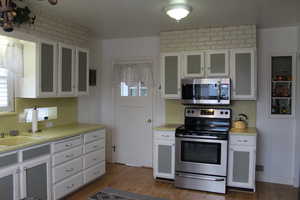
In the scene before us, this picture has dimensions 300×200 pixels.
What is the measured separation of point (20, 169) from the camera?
257 cm

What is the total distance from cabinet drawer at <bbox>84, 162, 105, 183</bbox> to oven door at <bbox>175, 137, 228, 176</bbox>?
48.8 inches

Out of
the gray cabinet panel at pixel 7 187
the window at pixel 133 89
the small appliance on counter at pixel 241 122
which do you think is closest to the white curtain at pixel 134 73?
the window at pixel 133 89

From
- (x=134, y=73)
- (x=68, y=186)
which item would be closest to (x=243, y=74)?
(x=134, y=73)

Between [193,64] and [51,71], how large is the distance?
215 centimetres

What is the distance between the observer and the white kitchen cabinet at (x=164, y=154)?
389cm

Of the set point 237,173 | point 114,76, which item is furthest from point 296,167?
point 114,76

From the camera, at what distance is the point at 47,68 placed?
3.25 m

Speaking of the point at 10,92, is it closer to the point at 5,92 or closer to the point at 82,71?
the point at 5,92

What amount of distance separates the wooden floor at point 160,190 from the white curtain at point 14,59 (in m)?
1.83

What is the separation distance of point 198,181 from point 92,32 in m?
3.05

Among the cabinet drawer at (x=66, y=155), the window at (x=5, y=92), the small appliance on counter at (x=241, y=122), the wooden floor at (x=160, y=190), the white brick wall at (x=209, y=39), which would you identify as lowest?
the wooden floor at (x=160, y=190)

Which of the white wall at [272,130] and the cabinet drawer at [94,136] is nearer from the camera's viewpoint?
the cabinet drawer at [94,136]

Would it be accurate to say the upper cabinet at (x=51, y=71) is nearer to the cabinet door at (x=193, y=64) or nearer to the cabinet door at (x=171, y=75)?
the cabinet door at (x=171, y=75)

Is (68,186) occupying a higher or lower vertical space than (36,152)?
lower
